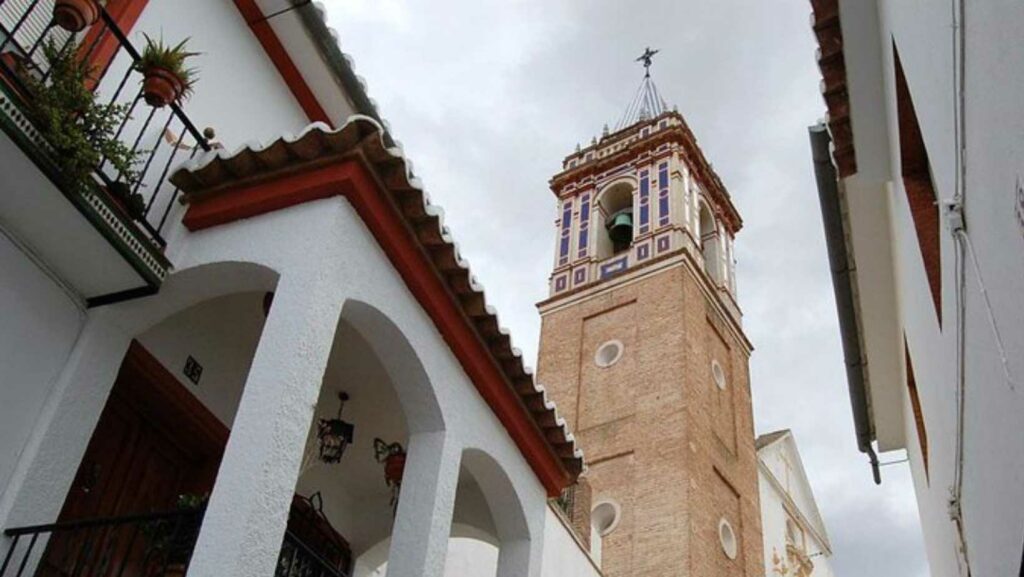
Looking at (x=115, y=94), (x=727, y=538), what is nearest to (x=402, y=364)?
(x=115, y=94)

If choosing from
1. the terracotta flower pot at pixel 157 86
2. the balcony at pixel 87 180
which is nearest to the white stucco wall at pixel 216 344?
the balcony at pixel 87 180

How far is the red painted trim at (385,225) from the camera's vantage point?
5.48 m

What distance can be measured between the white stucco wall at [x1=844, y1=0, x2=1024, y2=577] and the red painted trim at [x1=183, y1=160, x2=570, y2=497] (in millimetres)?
2974

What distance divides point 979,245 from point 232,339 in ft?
16.9

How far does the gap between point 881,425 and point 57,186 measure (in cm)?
779

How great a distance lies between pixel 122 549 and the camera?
19.8ft

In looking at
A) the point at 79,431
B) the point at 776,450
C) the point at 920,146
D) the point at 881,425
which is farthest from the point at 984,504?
the point at 776,450

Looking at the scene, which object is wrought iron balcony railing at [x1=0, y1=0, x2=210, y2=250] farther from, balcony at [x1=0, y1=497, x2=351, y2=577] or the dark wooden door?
balcony at [x1=0, y1=497, x2=351, y2=577]

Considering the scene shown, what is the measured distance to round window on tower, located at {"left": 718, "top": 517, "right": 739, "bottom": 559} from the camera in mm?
18781

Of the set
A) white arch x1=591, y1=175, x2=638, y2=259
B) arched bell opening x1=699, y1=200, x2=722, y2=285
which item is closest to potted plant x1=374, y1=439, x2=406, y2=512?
white arch x1=591, y1=175, x2=638, y2=259

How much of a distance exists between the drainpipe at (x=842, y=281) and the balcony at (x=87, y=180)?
422 cm

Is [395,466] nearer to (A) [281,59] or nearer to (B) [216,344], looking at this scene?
(B) [216,344]

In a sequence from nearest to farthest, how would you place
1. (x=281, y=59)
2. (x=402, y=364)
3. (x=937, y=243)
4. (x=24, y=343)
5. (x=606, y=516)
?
(x=937, y=243)
(x=24, y=343)
(x=402, y=364)
(x=281, y=59)
(x=606, y=516)

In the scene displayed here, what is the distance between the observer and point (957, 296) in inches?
149
